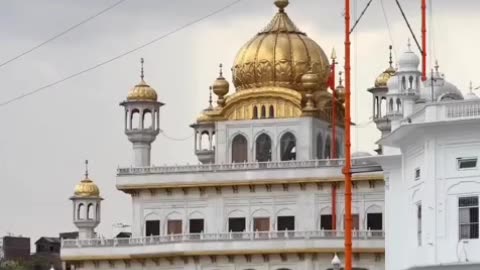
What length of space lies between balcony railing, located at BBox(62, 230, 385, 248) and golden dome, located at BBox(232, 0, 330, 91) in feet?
26.2

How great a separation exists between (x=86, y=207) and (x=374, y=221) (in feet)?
45.5

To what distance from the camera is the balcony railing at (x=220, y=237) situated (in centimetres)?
7638

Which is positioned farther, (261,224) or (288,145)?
(288,145)

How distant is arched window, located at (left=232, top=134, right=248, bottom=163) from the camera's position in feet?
269

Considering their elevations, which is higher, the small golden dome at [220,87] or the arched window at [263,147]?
the small golden dome at [220,87]

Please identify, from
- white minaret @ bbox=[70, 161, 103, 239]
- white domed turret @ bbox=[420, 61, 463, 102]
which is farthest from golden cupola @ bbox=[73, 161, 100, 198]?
white domed turret @ bbox=[420, 61, 463, 102]

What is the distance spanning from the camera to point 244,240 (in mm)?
77688

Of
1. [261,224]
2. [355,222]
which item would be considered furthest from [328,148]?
[355,222]

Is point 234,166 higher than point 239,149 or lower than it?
lower

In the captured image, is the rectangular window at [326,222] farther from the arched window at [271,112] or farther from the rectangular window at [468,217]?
the rectangular window at [468,217]

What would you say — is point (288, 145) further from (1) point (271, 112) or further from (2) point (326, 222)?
(2) point (326, 222)

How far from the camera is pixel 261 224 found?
260ft

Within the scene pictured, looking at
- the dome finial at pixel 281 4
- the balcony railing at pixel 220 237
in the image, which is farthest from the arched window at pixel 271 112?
the balcony railing at pixel 220 237

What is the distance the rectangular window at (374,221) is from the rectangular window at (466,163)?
815 inches
